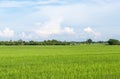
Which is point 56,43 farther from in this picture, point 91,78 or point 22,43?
point 91,78

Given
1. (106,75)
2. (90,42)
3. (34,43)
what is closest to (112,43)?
(90,42)

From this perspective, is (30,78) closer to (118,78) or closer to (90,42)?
(118,78)

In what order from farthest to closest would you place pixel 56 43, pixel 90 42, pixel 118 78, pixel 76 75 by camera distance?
pixel 90 42 < pixel 56 43 < pixel 76 75 < pixel 118 78

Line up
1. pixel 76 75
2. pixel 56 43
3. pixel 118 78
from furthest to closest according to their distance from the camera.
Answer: pixel 56 43 < pixel 76 75 < pixel 118 78

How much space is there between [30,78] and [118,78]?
10.5 ft

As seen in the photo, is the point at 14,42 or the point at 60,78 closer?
the point at 60,78

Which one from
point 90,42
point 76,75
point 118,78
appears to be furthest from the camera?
point 90,42

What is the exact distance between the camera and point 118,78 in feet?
41.1

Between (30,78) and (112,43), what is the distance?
3897 inches

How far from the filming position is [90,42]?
393 feet

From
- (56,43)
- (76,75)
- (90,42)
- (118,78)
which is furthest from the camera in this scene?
(90,42)

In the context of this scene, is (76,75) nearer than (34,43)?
Yes

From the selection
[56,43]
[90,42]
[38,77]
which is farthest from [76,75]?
→ [90,42]

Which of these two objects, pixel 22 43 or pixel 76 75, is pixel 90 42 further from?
pixel 76 75
